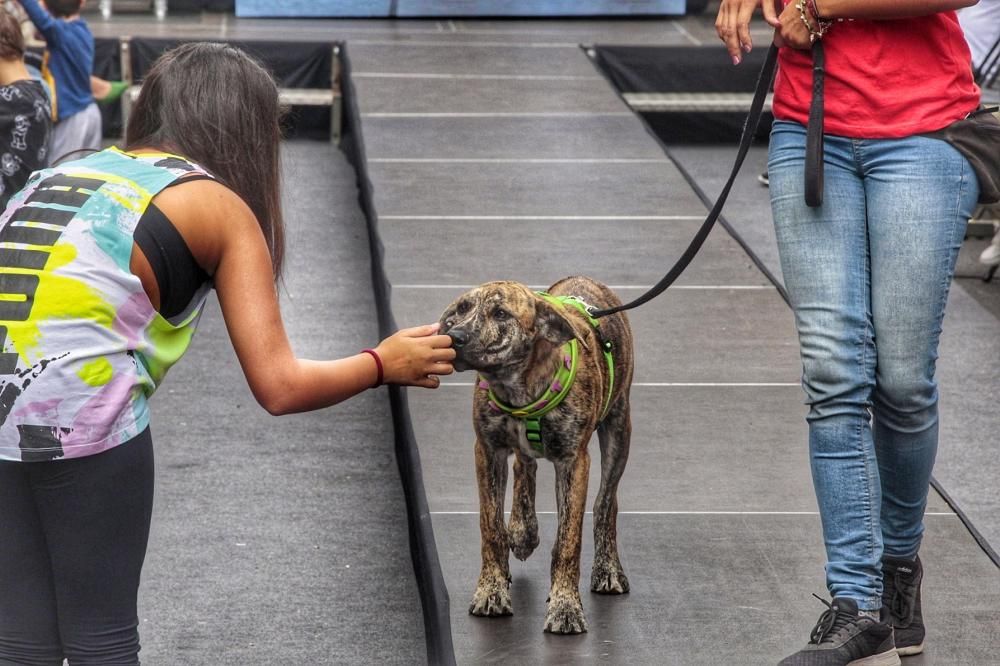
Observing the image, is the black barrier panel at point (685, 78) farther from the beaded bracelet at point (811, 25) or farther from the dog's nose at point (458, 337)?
the beaded bracelet at point (811, 25)

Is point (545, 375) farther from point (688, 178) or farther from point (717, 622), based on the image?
point (688, 178)

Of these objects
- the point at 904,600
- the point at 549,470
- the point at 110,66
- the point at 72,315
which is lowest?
the point at 110,66

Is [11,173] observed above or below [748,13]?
below

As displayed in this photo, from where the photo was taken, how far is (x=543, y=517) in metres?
4.08

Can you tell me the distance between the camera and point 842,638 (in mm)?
2750

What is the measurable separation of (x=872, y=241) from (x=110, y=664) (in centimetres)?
157

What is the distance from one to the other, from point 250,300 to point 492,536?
1265 millimetres

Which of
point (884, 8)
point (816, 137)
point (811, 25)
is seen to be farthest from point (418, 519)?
point (884, 8)

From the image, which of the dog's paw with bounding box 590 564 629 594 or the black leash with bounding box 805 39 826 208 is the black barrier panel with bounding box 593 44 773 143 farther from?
the black leash with bounding box 805 39 826 208

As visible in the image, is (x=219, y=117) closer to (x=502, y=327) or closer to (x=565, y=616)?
(x=502, y=327)

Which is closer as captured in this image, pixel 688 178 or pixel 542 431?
pixel 542 431

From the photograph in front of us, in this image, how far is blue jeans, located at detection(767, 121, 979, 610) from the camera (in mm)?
2725

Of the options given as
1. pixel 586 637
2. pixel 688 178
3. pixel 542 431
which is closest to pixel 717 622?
pixel 586 637

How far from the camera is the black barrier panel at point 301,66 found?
1162 cm
